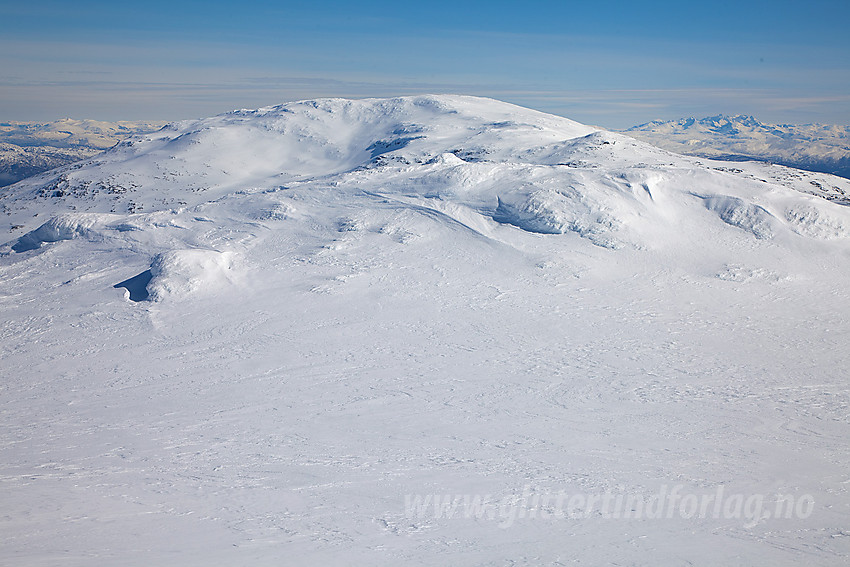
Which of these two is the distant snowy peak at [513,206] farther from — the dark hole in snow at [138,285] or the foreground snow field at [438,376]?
the dark hole in snow at [138,285]

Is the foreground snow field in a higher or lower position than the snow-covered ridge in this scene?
lower

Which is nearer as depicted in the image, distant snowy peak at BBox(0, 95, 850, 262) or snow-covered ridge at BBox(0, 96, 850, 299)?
distant snowy peak at BBox(0, 95, 850, 262)

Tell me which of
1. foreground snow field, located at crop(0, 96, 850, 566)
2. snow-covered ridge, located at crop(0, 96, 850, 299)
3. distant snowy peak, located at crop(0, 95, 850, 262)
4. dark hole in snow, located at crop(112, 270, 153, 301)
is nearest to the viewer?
foreground snow field, located at crop(0, 96, 850, 566)

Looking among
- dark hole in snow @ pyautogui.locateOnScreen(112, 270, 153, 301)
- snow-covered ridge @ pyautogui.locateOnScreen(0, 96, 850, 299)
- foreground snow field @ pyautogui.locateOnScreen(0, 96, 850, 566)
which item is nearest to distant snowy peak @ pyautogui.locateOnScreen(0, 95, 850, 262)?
snow-covered ridge @ pyautogui.locateOnScreen(0, 96, 850, 299)

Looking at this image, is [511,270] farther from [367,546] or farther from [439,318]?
[367,546]

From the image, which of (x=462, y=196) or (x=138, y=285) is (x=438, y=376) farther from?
(x=462, y=196)

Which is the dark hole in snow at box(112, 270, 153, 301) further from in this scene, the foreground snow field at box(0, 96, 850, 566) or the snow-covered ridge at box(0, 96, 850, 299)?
the snow-covered ridge at box(0, 96, 850, 299)

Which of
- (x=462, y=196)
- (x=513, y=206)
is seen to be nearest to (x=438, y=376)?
(x=513, y=206)
